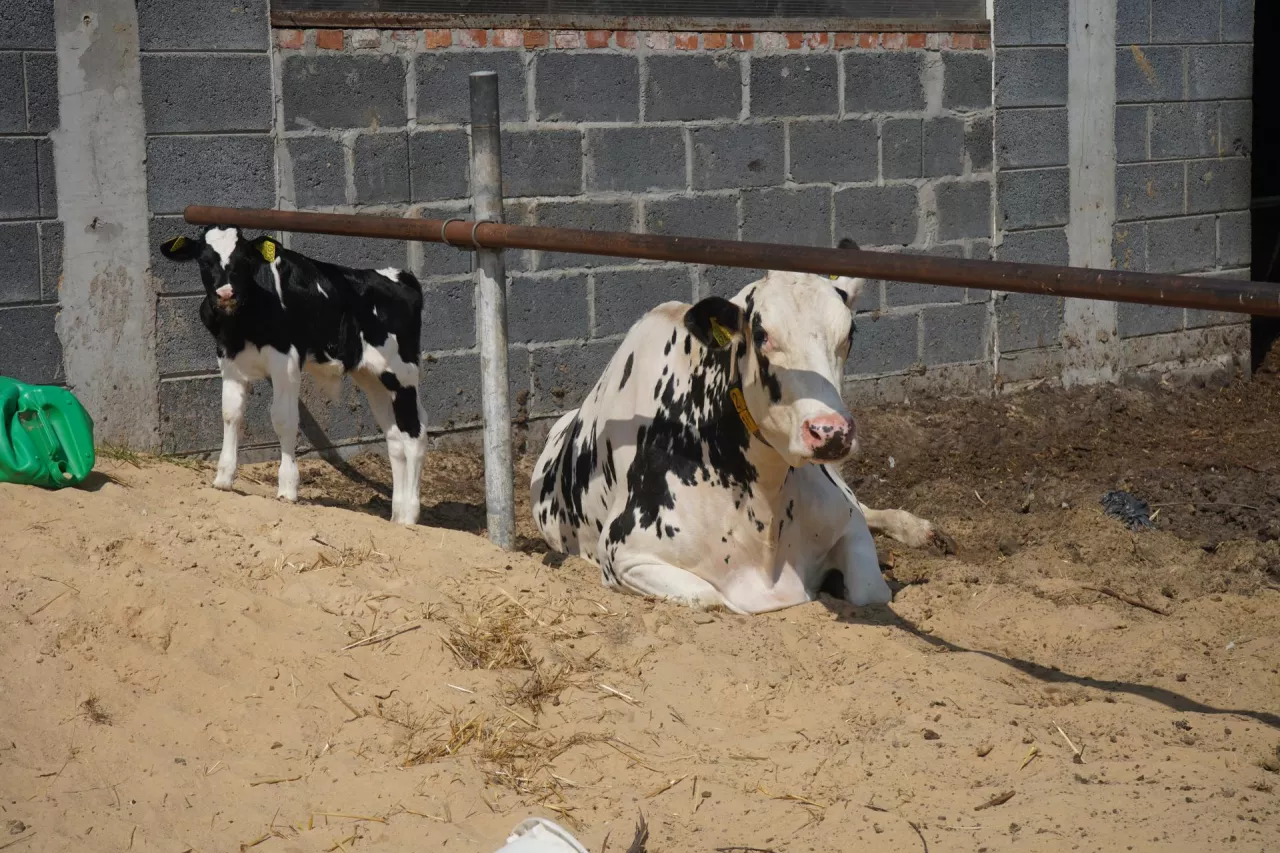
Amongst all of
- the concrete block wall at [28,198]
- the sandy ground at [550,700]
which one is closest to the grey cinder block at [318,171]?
the concrete block wall at [28,198]

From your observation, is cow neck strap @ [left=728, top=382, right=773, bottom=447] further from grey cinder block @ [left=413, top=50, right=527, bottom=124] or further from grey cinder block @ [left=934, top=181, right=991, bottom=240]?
grey cinder block @ [left=934, top=181, right=991, bottom=240]

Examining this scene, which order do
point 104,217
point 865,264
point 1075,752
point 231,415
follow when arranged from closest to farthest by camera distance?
1. point 1075,752
2. point 865,264
3. point 231,415
4. point 104,217

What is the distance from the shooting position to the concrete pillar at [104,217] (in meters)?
5.92

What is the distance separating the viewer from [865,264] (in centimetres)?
341

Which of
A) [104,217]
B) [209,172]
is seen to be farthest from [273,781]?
[209,172]

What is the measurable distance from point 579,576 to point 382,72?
292cm

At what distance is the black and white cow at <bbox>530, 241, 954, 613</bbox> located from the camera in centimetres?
426

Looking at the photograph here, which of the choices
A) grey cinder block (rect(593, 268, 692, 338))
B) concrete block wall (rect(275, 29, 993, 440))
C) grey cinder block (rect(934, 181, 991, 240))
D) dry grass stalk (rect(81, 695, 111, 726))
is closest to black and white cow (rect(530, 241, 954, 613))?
dry grass stalk (rect(81, 695, 111, 726))

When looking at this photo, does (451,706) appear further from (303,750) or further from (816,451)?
(816,451)

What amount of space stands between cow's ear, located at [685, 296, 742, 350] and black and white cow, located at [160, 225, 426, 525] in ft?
5.73

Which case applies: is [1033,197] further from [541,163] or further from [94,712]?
[94,712]

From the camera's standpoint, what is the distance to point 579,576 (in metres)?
4.83

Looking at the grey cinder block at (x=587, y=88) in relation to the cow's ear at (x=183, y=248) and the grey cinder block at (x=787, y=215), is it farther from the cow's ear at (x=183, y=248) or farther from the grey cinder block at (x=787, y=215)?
the cow's ear at (x=183, y=248)

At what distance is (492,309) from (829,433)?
1.26m
